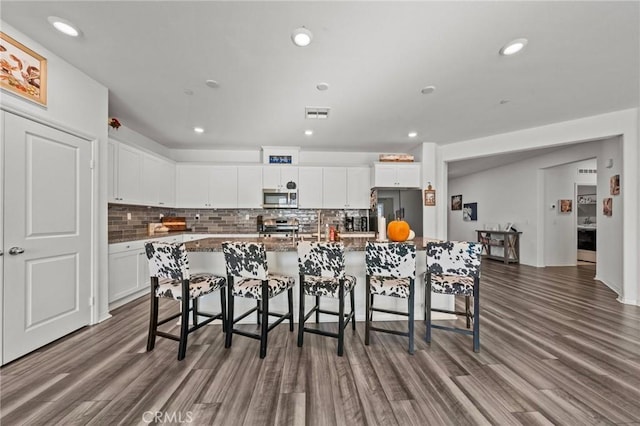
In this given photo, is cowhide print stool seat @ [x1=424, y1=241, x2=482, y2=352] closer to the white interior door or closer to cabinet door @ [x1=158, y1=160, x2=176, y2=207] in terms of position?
the white interior door

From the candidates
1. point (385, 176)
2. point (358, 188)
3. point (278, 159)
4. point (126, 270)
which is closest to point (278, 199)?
point (278, 159)

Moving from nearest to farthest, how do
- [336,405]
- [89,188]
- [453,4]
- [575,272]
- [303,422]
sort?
[303,422]
[336,405]
[453,4]
[89,188]
[575,272]

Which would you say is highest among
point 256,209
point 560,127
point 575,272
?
point 560,127

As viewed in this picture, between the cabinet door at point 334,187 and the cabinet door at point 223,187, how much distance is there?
1840 mm

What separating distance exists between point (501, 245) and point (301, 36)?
6934 millimetres

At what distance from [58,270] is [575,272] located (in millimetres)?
8312

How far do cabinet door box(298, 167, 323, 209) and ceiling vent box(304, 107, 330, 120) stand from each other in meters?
1.72

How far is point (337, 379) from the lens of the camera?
1.84 meters

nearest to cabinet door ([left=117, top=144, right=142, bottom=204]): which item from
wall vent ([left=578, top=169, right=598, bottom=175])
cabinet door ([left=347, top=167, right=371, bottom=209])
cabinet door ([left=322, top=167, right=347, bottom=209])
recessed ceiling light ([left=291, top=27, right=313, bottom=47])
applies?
recessed ceiling light ([left=291, top=27, right=313, bottom=47])

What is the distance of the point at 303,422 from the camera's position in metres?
1.47

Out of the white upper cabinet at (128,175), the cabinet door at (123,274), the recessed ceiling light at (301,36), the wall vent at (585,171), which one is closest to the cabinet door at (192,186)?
the white upper cabinet at (128,175)

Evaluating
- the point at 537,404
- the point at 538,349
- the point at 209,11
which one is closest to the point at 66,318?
the point at 209,11

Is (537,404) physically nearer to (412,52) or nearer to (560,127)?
(412,52)

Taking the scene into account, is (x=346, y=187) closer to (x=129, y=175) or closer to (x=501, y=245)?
(x=129, y=175)
